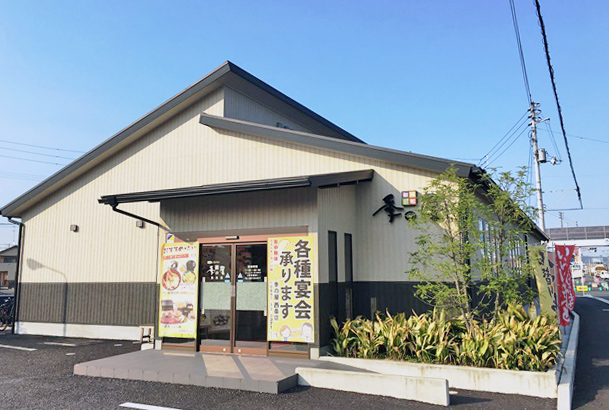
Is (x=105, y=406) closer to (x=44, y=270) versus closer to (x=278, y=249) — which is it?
(x=278, y=249)

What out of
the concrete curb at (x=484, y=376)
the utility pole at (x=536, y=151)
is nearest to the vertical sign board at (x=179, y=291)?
the concrete curb at (x=484, y=376)

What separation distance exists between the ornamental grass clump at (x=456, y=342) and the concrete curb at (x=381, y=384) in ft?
3.88

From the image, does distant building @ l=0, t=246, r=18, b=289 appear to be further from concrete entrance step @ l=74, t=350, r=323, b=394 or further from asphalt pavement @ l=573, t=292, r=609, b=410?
asphalt pavement @ l=573, t=292, r=609, b=410

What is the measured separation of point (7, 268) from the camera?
1827 inches

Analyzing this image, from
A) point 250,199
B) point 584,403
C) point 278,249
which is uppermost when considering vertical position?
point 250,199

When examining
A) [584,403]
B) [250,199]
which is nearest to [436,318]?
[584,403]

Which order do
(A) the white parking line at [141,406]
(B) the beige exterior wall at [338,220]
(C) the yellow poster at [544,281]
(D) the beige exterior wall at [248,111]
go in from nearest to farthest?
(A) the white parking line at [141,406]
(C) the yellow poster at [544,281]
(B) the beige exterior wall at [338,220]
(D) the beige exterior wall at [248,111]

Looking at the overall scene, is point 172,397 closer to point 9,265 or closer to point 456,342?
point 456,342

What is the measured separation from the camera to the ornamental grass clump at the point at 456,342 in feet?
21.7

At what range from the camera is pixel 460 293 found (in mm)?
7605

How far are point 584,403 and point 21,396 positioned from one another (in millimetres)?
7837

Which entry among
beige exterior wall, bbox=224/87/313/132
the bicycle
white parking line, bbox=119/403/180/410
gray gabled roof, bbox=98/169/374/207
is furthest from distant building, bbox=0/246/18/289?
white parking line, bbox=119/403/180/410

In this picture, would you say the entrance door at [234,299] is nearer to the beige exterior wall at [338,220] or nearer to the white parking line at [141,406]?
the beige exterior wall at [338,220]

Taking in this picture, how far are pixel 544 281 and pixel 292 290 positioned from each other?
4643mm
